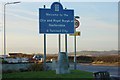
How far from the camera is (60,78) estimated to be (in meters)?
21.5

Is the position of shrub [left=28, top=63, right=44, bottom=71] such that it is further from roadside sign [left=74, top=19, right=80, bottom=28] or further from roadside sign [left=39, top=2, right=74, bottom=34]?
roadside sign [left=39, top=2, right=74, bottom=34]

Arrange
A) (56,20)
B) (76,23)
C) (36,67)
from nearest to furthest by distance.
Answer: (56,20) → (76,23) → (36,67)

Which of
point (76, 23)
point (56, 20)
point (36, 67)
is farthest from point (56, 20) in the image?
point (36, 67)

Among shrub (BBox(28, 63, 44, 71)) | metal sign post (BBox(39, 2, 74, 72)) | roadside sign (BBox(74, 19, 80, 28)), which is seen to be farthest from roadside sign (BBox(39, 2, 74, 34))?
shrub (BBox(28, 63, 44, 71))

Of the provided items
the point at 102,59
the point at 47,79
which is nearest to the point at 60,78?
the point at 47,79

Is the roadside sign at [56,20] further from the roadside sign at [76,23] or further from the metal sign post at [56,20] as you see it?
the roadside sign at [76,23]

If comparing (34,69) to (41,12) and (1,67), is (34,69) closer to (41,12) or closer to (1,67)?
(1,67)

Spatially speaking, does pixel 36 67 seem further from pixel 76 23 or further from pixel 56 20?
pixel 56 20

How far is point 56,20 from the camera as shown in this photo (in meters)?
27.4

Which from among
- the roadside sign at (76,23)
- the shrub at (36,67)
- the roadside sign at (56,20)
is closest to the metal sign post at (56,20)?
the roadside sign at (56,20)

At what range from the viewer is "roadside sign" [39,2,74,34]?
2730 centimetres

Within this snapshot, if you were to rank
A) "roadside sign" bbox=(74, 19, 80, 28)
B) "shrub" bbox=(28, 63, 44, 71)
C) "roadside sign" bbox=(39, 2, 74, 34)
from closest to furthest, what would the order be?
1. "roadside sign" bbox=(39, 2, 74, 34)
2. "roadside sign" bbox=(74, 19, 80, 28)
3. "shrub" bbox=(28, 63, 44, 71)

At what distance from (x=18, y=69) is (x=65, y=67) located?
655 cm

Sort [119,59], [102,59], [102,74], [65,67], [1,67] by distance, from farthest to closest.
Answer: [102,59] < [119,59] < [1,67] < [65,67] < [102,74]
